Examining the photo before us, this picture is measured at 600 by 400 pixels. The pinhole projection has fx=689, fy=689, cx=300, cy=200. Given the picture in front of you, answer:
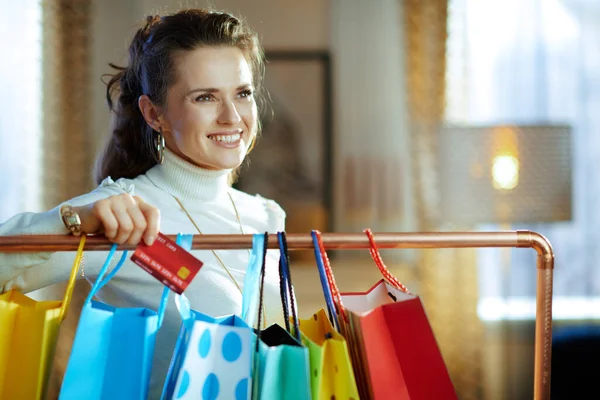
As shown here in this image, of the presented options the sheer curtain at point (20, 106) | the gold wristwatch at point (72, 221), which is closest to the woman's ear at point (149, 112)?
the gold wristwatch at point (72, 221)

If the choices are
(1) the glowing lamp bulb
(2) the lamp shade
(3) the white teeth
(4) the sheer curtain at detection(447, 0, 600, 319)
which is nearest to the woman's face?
(3) the white teeth

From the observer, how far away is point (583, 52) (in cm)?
385

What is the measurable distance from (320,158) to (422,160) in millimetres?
592

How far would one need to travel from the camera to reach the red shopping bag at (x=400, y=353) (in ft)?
3.21

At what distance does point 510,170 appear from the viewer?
3.21m

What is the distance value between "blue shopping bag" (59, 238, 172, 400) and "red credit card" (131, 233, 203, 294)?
60 mm

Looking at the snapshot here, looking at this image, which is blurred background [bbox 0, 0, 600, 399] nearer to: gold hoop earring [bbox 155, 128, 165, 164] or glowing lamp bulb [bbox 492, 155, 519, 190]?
glowing lamp bulb [bbox 492, 155, 519, 190]

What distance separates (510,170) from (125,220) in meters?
2.52

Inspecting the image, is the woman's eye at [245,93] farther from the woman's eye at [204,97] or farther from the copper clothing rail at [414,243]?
the copper clothing rail at [414,243]

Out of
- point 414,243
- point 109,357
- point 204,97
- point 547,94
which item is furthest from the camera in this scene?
point 547,94

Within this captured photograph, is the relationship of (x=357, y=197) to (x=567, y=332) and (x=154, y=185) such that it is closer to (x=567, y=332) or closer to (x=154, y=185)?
(x=567, y=332)

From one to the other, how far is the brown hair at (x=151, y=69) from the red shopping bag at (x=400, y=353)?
0.73m

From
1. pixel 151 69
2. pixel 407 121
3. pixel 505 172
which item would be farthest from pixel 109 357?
pixel 407 121

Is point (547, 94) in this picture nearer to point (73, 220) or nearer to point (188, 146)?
point (188, 146)
